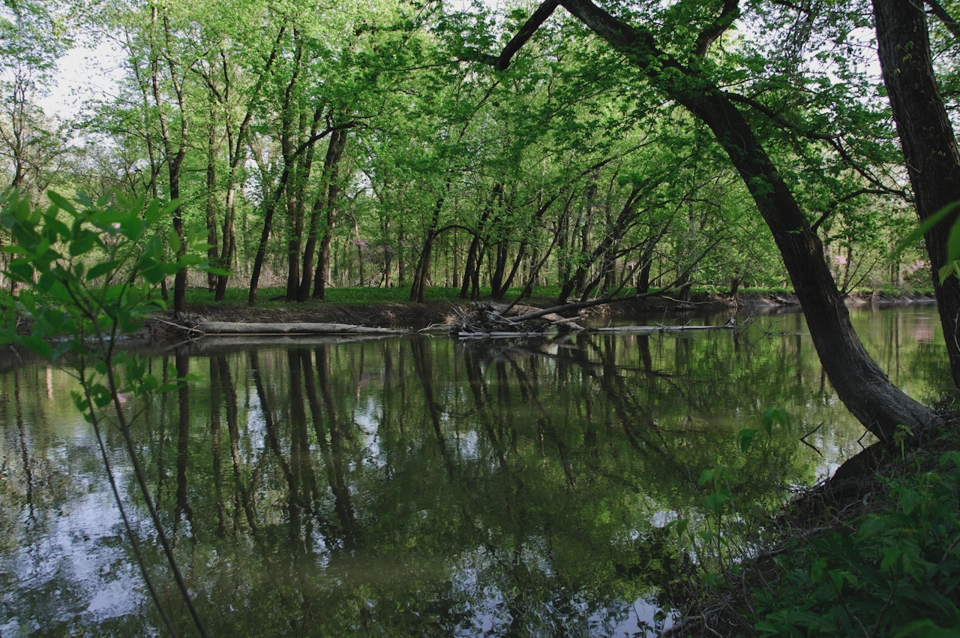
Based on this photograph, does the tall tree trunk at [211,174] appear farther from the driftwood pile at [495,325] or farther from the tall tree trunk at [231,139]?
the driftwood pile at [495,325]

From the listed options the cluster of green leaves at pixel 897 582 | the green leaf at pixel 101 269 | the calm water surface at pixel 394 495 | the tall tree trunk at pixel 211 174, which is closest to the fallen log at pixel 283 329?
the tall tree trunk at pixel 211 174

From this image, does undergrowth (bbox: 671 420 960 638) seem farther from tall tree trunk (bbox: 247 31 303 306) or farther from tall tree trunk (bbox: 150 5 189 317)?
tall tree trunk (bbox: 247 31 303 306)

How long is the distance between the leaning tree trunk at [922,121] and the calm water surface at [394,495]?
6.13 feet

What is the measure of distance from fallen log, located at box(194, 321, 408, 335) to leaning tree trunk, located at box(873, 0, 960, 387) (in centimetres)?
1863

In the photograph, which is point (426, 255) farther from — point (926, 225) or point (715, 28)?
point (926, 225)

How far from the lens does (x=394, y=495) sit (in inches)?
209

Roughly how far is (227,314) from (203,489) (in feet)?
58.9

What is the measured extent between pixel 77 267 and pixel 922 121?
5.13 metres

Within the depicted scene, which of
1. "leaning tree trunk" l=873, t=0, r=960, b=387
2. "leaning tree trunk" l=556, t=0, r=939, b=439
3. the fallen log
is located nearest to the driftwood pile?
the fallen log

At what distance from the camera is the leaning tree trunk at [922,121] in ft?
13.7

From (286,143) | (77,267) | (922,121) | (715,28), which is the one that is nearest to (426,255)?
(286,143)

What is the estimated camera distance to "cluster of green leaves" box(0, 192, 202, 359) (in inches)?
63.7

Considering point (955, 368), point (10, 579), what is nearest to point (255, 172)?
point (10, 579)

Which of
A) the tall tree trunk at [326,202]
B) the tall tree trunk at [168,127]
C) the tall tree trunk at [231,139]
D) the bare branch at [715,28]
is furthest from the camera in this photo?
the tall tree trunk at [326,202]
